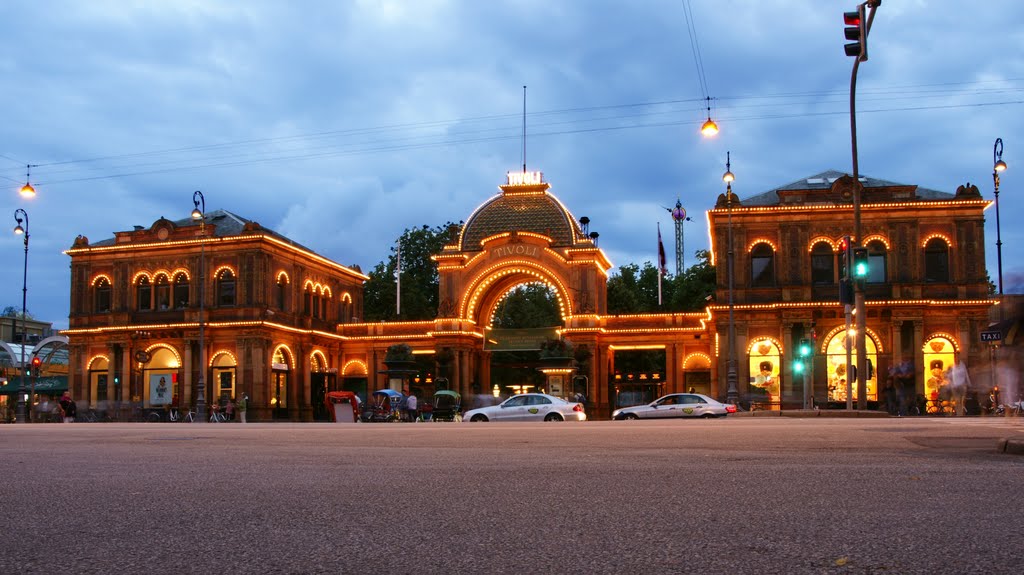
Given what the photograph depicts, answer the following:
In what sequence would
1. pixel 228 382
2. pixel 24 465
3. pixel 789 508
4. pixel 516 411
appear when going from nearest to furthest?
pixel 789 508
pixel 24 465
pixel 516 411
pixel 228 382

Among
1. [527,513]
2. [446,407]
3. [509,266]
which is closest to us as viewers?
[527,513]

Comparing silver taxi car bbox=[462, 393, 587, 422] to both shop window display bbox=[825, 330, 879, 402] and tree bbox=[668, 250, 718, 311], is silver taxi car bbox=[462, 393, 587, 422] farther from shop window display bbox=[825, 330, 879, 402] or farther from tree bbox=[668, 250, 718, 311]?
tree bbox=[668, 250, 718, 311]

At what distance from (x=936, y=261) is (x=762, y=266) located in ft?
28.8

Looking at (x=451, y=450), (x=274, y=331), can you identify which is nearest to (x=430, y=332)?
(x=274, y=331)

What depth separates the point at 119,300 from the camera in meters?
61.5

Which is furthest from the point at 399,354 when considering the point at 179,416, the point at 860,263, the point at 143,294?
the point at 860,263

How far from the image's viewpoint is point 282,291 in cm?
6200

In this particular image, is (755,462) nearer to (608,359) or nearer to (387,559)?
(387,559)

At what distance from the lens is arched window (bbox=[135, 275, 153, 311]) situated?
61.3 metres

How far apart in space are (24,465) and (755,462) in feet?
26.8

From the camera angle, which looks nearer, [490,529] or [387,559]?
[387,559]

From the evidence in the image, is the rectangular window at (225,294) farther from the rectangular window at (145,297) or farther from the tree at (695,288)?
the tree at (695,288)

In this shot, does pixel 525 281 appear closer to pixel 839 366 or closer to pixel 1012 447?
pixel 839 366

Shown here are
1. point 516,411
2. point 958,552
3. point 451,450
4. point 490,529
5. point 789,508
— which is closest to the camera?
point 958,552
